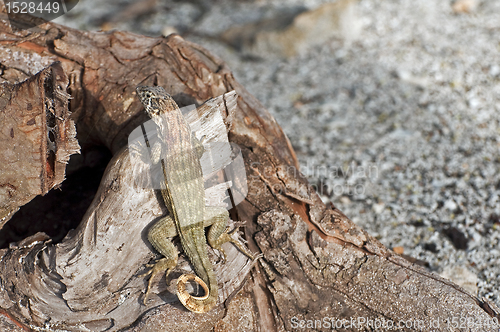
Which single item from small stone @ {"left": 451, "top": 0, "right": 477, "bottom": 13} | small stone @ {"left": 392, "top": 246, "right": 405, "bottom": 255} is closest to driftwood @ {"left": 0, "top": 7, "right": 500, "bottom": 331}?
small stone @ {"left": 392, "top": 246, "right": 405, "bottom": 255}

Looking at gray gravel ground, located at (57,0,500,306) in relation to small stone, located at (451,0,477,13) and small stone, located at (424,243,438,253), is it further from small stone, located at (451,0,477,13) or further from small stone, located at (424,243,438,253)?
small stone, located at (451,0,477,13)

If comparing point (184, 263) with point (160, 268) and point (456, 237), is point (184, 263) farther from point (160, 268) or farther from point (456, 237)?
point (456, 237)

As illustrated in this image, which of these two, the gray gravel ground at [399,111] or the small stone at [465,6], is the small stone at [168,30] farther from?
the small stone at [465,6]

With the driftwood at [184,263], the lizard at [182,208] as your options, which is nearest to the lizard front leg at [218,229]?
the lizard at [182,208]

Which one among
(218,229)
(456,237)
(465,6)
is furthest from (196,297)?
(465,6)

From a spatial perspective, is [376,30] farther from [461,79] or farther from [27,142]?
[27,142]

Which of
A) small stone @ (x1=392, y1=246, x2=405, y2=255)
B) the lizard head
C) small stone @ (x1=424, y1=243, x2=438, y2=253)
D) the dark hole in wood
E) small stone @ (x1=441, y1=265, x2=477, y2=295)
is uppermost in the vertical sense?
the lizard head
